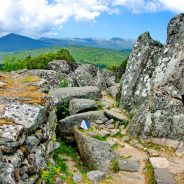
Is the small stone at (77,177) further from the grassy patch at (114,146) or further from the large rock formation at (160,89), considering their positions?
the large rock formation at (160,89)

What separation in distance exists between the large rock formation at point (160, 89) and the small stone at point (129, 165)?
124 inches

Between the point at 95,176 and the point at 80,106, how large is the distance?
8656mm

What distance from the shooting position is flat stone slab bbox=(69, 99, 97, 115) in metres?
29.6

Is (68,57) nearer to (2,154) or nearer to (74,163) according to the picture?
(74,163)

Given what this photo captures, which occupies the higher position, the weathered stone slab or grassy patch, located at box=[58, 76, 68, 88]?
grassy patch, located at box=[58, 76, 68, 88]

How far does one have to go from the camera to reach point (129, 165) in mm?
23328

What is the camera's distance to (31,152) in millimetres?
16234

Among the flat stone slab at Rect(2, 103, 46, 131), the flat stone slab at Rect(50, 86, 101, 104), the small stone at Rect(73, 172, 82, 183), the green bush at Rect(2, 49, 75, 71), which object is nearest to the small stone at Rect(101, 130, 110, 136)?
the flat stone slab at Rect(50, 86, 101, 104)

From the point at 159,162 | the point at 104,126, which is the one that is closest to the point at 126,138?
the point at 104,126

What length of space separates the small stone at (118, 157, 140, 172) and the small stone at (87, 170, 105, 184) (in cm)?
139

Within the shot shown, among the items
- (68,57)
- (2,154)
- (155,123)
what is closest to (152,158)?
(155,123)

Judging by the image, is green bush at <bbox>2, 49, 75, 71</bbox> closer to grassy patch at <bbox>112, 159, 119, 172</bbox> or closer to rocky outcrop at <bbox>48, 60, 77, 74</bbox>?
rocky outcrop at <bbox>48, 60, 77, 74</bbox>

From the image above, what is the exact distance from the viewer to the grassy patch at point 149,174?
70.5 feet

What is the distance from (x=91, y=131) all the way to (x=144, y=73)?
25.0 ft
